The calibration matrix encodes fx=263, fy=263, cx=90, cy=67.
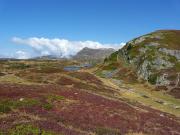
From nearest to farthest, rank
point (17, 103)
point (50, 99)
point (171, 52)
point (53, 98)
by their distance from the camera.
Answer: point (17, 103), point (50, 99), point (53, 98), point (171, 52)

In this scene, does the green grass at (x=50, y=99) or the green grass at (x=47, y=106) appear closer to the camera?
the green grass at (x=47, y=106)

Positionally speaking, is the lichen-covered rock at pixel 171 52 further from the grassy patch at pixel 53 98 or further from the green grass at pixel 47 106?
the green grass at pixel 47 106

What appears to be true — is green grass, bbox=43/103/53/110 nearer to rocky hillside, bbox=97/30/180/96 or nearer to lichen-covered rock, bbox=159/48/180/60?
rocky hillside, bbox=97/30/180/96

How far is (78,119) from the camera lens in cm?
2488

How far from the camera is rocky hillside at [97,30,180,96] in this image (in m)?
86.7

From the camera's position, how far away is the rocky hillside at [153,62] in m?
86.7

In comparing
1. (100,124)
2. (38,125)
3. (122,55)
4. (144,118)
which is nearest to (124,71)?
(122,55)

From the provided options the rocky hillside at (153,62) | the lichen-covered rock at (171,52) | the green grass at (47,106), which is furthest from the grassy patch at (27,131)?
the lichen-covered rock at (171,52)

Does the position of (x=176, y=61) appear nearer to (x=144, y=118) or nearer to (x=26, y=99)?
(x=144, y=118)

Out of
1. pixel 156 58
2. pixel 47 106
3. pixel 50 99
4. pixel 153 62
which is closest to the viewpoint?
pixel 47 106

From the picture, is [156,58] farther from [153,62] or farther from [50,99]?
[50,99]

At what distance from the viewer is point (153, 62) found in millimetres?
96062

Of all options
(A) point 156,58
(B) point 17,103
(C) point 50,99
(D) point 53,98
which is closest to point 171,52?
(A) point 156,58

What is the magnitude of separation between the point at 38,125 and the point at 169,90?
68191 mm
